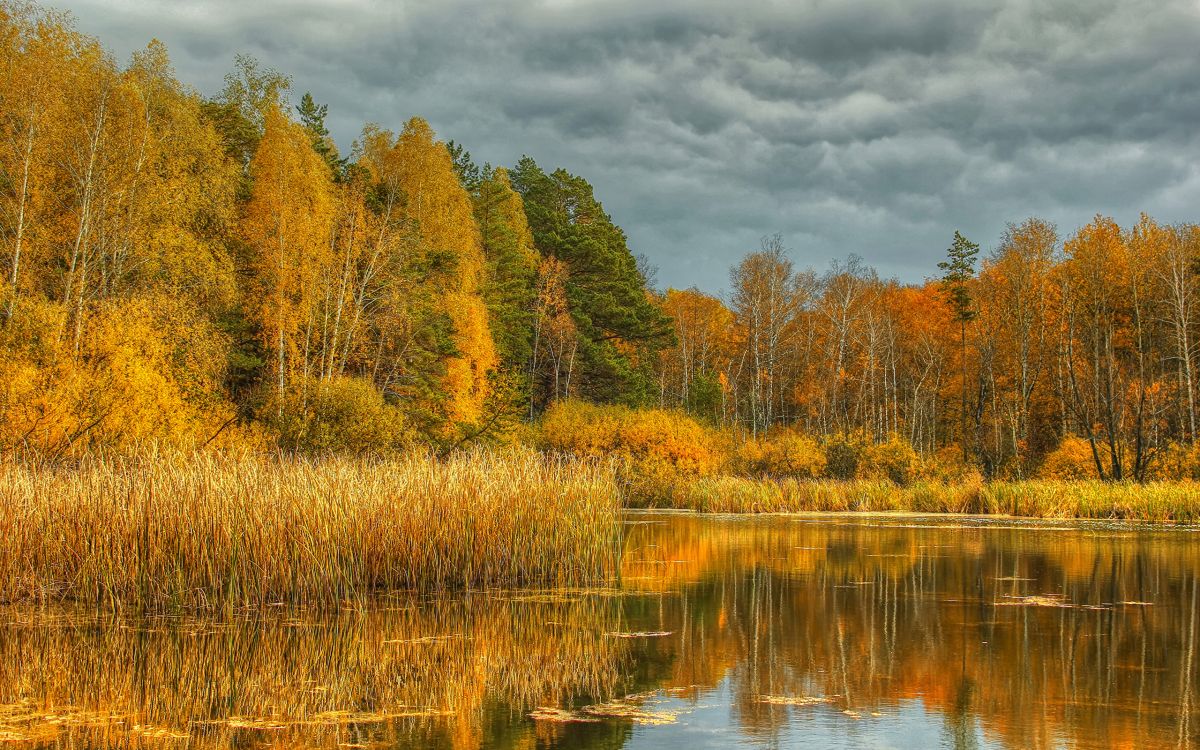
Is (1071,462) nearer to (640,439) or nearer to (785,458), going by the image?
(785,458)

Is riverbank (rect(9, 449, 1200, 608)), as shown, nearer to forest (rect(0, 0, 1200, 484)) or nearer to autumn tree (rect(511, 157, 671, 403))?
forest (rect(0, 0, 1200, 484))

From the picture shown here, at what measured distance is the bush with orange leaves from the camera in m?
34.7

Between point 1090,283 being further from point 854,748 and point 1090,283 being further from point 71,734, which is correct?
point 71,734

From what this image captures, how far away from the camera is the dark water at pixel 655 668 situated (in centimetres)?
667

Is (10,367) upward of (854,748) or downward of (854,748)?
upward

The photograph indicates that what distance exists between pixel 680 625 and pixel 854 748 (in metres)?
4.68

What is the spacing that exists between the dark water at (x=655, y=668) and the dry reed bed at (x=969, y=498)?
11.7 m

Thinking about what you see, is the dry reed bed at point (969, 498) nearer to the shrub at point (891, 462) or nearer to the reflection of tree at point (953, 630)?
the shrub at point (891, 462)

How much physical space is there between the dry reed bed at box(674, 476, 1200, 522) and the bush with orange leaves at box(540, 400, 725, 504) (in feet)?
12.3

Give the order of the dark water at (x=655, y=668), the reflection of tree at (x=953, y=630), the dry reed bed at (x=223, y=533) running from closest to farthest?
the dark water at (x=655, y=668), the reflection of tree at (x=953, y=630), the dry reed bed at (x=223, y=533)

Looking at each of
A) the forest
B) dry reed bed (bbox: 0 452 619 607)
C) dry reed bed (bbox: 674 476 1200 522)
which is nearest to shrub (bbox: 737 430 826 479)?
the forest

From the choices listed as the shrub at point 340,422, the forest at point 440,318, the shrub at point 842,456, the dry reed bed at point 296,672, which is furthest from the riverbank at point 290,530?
the shrub at point 842,456

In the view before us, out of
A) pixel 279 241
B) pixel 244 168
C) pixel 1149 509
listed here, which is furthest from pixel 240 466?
pixel 244 168

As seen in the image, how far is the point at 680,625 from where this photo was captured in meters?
10.8
